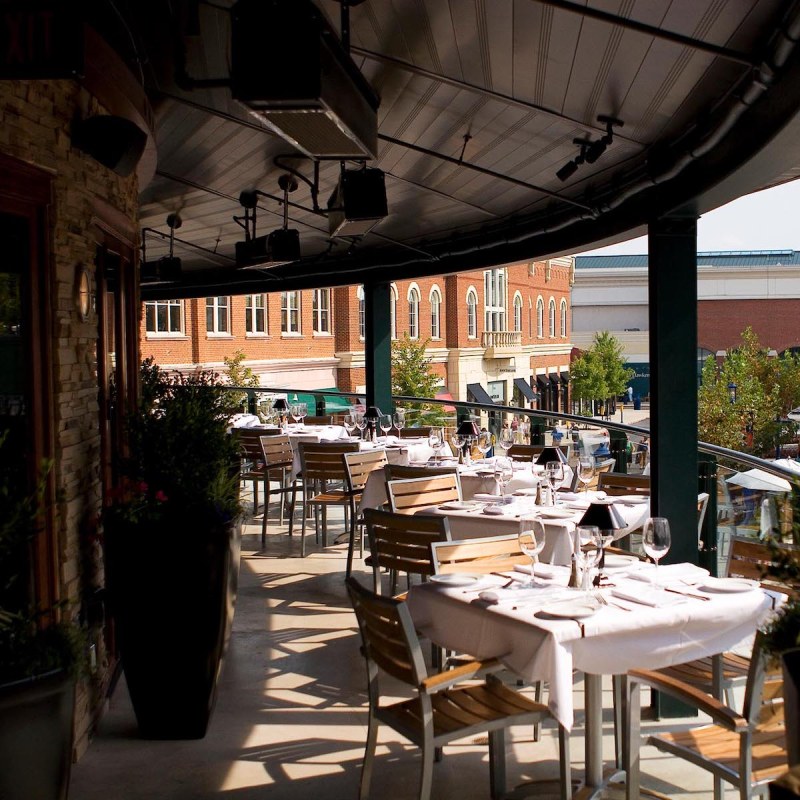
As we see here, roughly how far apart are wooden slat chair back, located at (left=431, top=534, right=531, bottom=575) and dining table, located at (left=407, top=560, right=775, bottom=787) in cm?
49

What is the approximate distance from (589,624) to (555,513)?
227cm

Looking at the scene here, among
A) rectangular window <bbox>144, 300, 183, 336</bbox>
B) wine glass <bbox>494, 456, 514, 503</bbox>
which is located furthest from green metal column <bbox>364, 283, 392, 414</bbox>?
rectangular window <bbox>144, 300, 183, 336</bbox>

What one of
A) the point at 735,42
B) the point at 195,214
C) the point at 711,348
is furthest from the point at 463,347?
the point at 735,42

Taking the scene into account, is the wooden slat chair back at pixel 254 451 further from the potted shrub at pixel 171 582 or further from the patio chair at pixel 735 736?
the patio chair at pixel 735 736

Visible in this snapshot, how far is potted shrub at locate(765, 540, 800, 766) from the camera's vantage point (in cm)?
211

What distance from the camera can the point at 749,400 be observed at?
49438 millimetres

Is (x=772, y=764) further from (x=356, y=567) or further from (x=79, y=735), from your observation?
(x=356, y=567)

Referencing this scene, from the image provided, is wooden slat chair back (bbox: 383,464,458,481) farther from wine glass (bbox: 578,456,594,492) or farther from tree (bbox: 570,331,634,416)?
tree (bbox: 570,331,634,416)

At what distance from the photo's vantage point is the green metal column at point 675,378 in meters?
5.20

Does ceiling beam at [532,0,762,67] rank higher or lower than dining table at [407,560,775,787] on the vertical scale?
higher

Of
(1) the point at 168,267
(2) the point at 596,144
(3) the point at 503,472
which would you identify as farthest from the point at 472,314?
(2) the point at 596,144

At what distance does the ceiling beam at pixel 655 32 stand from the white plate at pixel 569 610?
6.68 ft

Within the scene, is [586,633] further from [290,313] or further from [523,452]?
[290,313]

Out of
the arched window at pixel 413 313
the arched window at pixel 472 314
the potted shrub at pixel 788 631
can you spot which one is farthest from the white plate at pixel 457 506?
the arched window at pixel 472 314
